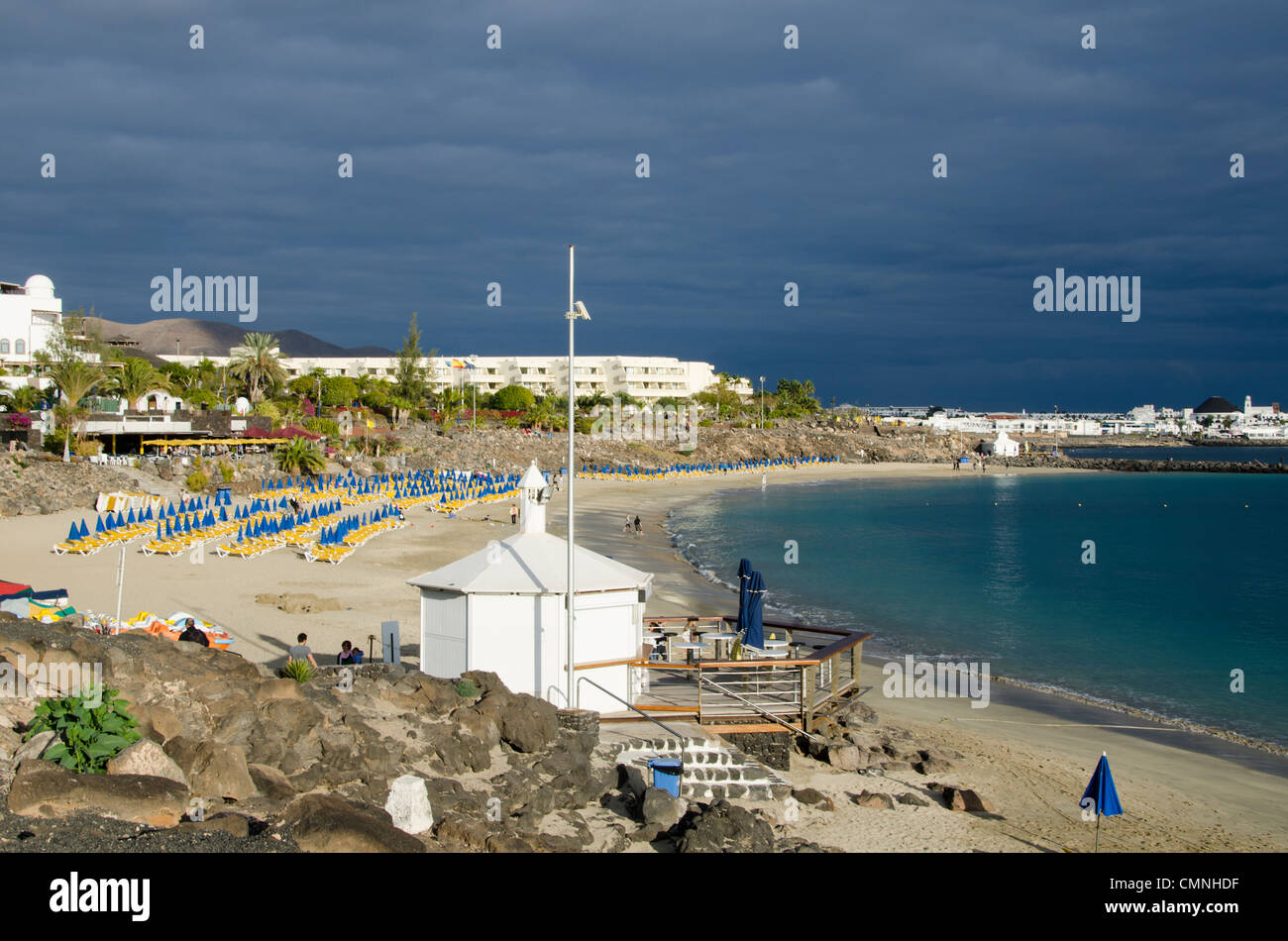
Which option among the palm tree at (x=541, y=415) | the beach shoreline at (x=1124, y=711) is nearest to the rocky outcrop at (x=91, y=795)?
the beach shoreline at (x=1124, y=711)

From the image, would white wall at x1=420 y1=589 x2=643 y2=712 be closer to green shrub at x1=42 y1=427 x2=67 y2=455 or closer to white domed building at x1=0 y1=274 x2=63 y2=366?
green shrub at x1=42 y1=427 x2=67 y2=455

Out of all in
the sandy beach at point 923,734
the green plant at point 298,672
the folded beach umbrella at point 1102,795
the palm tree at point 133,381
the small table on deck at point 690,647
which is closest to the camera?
the folded beach umbrella at point 1102,795

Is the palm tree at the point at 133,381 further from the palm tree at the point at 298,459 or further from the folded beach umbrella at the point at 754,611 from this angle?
the folded beach umbrella at the point at 754,611

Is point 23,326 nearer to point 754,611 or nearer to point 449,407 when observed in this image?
point 449,407

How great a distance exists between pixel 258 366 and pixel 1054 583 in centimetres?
6241

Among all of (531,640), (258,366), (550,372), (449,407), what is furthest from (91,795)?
(550,372)

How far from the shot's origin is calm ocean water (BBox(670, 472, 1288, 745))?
22.2 metres

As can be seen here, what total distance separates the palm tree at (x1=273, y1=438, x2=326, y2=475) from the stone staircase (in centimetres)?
4401

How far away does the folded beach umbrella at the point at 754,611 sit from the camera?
1352 cm

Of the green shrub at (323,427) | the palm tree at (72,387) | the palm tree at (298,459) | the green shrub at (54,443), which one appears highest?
the palm tree at (72,387)

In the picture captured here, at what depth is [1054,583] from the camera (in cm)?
3631

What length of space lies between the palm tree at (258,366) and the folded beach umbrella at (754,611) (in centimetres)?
6749
